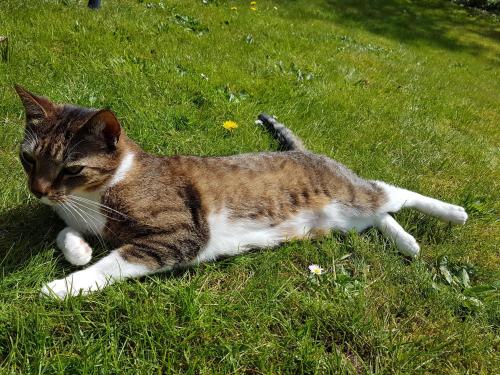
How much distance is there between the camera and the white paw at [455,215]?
306 centimetres

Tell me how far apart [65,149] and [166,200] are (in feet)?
1.95

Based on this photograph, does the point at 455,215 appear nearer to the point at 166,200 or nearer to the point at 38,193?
the point at 166,200

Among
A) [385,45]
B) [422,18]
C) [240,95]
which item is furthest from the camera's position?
[422,18]

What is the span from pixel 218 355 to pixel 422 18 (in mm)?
15936

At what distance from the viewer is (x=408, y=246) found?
280cm

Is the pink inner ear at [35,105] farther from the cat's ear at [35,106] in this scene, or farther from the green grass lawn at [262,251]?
the green grass lawn at [262,251]

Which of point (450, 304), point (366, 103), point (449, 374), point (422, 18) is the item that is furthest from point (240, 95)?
point (422, 18)

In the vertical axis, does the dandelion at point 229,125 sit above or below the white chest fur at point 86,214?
below

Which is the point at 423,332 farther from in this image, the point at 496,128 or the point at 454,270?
the point at 496,128

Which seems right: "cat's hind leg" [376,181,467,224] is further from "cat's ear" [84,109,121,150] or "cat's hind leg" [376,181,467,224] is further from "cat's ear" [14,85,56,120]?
"cat's ear" [14,85,56,120]

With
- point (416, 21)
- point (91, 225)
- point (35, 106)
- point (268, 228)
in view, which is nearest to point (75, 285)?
point (91, 225)

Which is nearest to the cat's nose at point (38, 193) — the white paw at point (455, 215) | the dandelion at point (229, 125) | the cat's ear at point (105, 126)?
the cat's ear at point (105, 126)

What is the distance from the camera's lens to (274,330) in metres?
2.14

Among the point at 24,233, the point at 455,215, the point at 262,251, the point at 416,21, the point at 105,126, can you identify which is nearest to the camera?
the point at 105,126
